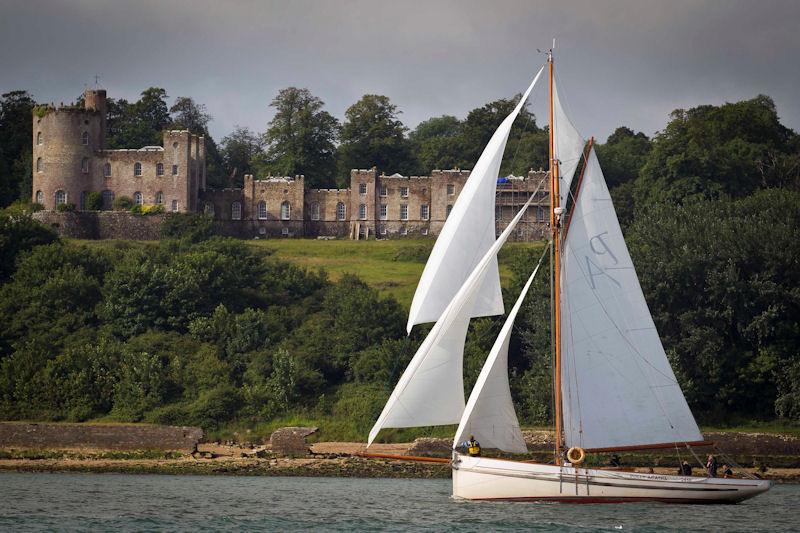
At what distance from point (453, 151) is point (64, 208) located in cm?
3006

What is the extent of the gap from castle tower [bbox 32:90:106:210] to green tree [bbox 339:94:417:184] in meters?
19.6

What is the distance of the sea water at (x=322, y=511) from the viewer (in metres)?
34.7

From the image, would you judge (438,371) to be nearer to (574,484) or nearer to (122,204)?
(574,484)

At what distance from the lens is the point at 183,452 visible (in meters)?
52.9

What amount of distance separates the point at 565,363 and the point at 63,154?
60997 mm

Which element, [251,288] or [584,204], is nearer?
[584,204]

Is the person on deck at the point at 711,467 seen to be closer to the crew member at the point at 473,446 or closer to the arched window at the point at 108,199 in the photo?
the crew member at the point at 473,446

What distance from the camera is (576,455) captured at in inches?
1441

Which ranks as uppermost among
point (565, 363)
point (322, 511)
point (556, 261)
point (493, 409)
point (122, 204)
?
point (122, 204)

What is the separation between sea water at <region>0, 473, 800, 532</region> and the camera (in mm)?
34688

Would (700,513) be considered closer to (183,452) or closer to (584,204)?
(584,204)

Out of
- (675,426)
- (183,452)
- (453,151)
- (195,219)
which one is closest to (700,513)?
(675,426)

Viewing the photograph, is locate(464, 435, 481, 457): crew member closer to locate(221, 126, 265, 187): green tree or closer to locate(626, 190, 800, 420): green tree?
locate(626, 190, 800, 420): green tree

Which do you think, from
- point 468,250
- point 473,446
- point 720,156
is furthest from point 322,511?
point 720,156
